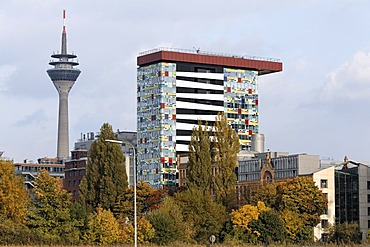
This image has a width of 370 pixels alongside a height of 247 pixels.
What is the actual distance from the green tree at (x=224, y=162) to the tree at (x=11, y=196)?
31.4m

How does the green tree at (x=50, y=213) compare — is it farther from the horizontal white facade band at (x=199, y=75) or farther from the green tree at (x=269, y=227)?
the horizontal white facade band at (x=199, y=75)

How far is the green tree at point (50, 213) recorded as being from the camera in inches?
4112

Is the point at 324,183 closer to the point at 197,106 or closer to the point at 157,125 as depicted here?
the point at 157,125

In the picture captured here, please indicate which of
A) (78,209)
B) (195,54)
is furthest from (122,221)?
(195,54)

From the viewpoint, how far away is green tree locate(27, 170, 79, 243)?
104 meters

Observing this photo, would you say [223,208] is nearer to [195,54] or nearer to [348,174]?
[348,174]

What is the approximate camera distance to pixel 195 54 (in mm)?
194125

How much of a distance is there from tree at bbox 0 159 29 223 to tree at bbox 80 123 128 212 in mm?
17863

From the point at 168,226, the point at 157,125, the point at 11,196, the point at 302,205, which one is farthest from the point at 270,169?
the point at 11,196

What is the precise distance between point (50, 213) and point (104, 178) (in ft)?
81.3

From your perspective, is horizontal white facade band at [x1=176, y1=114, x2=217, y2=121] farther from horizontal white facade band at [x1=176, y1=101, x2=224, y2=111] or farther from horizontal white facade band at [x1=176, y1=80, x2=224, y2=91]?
horizontal white facade band at [x1=176, y1=80, x2=224, y2=91]

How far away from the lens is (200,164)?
5281 inches

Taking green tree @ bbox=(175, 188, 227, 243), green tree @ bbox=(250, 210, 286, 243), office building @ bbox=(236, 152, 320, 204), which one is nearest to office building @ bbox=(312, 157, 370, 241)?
office building @ bbox=(236, 152, 320, 204)

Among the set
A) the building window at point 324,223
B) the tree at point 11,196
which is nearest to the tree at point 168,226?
the tree at point 11,196
